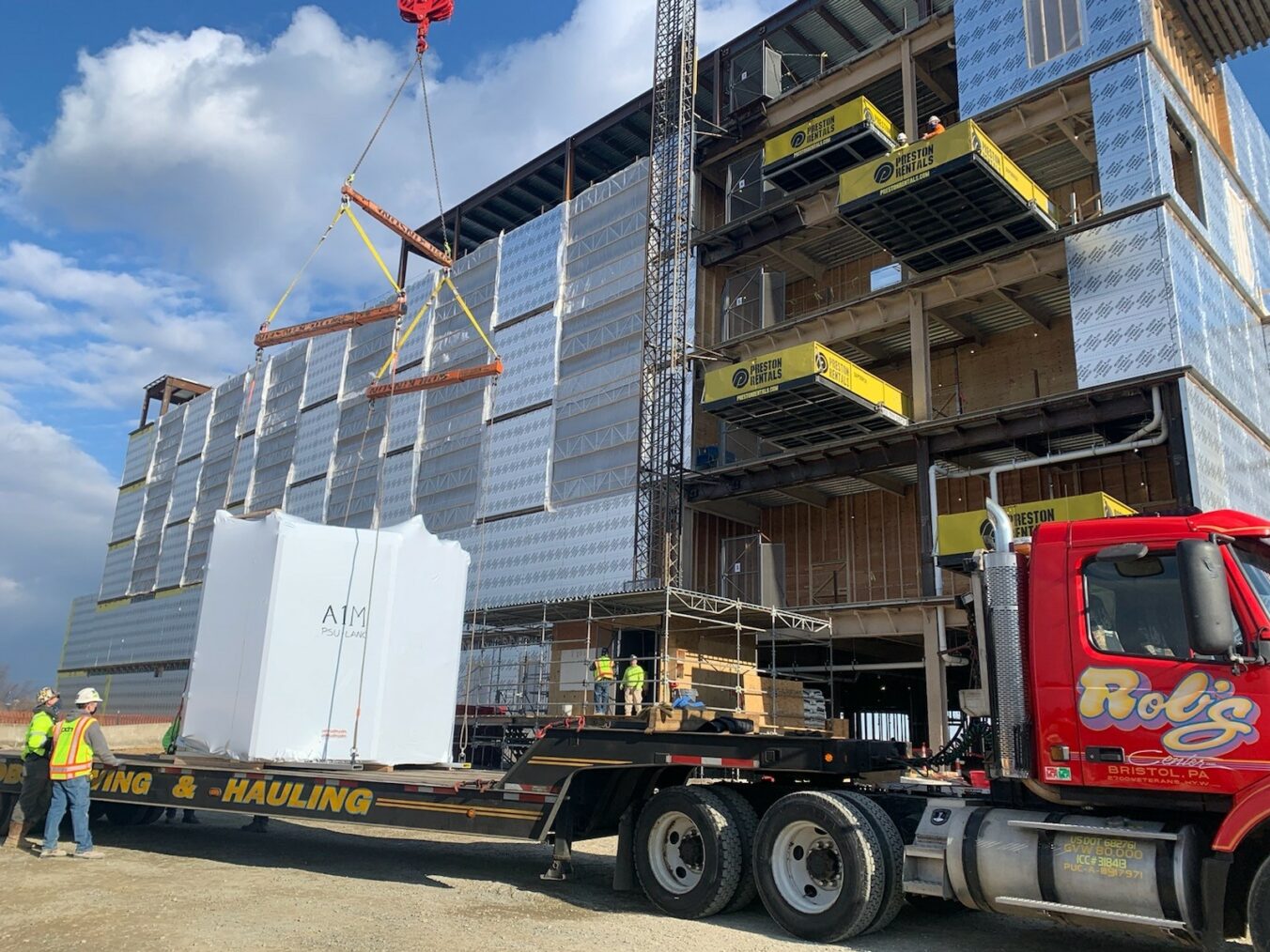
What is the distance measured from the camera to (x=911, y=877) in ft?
21.5

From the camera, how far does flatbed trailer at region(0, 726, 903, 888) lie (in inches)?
298

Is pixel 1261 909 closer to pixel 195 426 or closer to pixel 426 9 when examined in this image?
pixel 426 9

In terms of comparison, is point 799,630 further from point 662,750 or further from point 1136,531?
point 1136,531

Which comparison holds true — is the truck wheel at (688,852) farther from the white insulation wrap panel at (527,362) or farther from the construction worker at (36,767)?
the white insulation wrap panel at (527,362)

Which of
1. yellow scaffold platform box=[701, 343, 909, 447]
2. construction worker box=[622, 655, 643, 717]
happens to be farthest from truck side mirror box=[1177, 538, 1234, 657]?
yellow scaffold platform box=[701, 343, 909, 447]

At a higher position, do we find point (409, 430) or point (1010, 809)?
point (409, 430)

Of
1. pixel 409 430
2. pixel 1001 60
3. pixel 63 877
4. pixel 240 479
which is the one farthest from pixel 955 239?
pixel 240 479

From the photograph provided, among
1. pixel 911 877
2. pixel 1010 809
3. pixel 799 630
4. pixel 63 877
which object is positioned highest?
pixel 799 630

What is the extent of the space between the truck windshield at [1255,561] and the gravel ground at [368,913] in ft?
9.30

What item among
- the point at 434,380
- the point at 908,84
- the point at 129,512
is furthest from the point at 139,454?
the point at 908,84

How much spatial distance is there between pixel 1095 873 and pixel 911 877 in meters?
1.22

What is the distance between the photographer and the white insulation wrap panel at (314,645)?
899 centimetres

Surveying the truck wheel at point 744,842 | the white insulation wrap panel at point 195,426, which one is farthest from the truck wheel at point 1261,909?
the white insulation wrap panel at point 195,426

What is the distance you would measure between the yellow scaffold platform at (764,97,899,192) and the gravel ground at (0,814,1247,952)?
20.0 m
